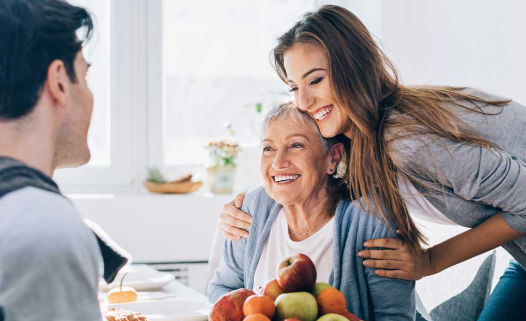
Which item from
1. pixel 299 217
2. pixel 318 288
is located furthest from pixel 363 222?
pixel 318 288

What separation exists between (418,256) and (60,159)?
1138mm

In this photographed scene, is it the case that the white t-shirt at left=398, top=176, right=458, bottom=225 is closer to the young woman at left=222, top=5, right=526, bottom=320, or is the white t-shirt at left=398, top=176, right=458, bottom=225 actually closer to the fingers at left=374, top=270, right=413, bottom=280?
the young woman at left=222, top=5, right=526, bottom=320

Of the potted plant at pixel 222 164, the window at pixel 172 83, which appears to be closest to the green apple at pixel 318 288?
the potted plant at pixel 222 164

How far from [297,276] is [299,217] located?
0.64 m

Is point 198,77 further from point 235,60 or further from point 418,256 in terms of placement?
point 418,256

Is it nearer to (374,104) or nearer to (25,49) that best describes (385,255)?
(374,104)

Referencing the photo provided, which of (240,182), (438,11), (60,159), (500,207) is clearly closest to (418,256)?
(500,207)

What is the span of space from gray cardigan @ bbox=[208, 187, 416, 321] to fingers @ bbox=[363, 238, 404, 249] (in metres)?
0.04

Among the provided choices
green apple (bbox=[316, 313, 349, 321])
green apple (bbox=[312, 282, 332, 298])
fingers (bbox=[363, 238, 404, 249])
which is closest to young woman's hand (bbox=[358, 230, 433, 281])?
fingers (bbox=[363, 238, 404, 249])

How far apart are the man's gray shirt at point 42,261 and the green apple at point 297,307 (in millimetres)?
595

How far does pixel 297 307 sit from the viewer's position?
1228 millimetres

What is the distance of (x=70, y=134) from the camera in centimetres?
82

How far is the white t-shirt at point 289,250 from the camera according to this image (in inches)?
71.9

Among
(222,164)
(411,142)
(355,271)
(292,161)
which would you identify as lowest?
(222,164)
